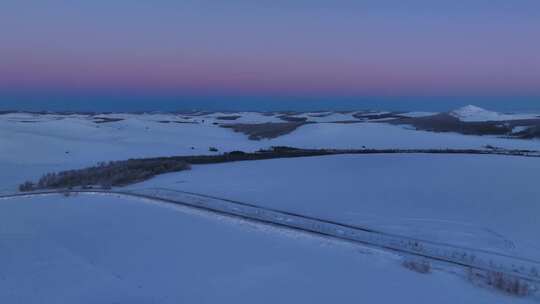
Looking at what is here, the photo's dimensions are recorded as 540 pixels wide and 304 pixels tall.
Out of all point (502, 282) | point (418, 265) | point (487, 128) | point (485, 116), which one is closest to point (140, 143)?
point (487, 128)

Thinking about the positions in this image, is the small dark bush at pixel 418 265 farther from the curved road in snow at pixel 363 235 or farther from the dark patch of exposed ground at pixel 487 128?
the dark patch of exposed ground at pixel 487 128

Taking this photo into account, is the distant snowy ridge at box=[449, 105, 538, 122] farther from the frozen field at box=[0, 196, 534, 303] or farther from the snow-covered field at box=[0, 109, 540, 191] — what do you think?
the frozen field at box=[0, 196, 534, 303]

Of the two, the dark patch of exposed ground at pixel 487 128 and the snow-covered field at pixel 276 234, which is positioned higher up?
the dark patch of exposed ground at pixel 487 128

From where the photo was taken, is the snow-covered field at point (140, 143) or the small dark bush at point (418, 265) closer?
the small dark bush at point (418, 265)

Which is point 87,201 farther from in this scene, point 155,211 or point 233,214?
point 233,214

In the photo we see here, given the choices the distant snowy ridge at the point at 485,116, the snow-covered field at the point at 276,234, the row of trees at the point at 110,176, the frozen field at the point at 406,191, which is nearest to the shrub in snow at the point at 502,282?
the snow-covered field at the point at 276,234

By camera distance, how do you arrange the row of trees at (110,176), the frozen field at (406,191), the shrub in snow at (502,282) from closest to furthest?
1. the shrub in snow at (502,282)
2. the frozen field at (406,191)
3. the row of trees at (110,176)

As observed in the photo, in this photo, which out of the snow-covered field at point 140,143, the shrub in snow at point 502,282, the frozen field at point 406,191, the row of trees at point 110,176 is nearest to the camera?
the shrub in snow at point 502,282

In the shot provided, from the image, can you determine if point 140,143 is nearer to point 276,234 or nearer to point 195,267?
point 276,234

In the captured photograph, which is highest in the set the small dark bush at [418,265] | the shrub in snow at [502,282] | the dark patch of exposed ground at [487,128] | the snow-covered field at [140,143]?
the dark patch of exposed ground at [487,128]
